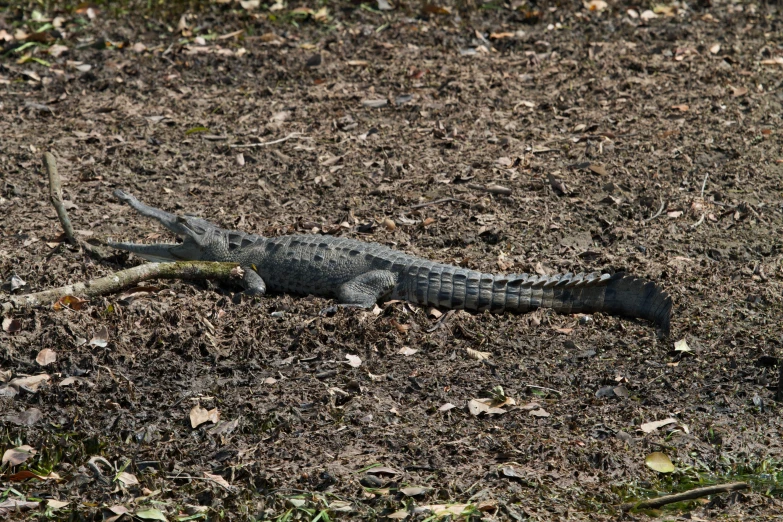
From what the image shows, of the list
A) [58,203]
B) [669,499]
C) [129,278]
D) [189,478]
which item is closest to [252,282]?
[129,278]

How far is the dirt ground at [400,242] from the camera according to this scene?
12.4 ft

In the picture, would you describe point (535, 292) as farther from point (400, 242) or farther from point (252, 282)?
point (252, 282)

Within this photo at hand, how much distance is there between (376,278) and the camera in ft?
17.7

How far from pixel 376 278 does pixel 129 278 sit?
1.55m

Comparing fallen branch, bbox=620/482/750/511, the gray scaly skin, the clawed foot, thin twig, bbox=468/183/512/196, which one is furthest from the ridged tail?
fallen branch, bbox=620/482/750/511

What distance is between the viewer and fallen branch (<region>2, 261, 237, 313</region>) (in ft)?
16.1

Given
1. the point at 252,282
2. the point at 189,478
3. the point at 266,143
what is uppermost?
the point at 266,143

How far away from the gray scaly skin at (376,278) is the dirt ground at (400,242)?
0.13 m

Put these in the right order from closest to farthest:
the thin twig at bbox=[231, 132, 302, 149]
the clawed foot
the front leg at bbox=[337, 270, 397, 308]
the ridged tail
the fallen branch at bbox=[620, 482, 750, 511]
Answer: the fallen branch at bbox=[620, 482, 750, 511] → the ridged tail → the clawed foot → the front leg at bbox=[337, 270, 397, 308] → the thin twig at bbox=[231, 132, 302, 149]

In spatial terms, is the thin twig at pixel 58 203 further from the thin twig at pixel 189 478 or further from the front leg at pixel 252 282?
the thin twig at pixel 189 478

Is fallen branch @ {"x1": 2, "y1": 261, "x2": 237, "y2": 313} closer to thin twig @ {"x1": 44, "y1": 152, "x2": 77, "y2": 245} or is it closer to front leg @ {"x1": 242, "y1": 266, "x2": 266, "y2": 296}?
front leg @ {"x1": 242, "y1": 266, "x2": 266, "y2": 296}

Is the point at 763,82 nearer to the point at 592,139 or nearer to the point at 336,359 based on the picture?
the point at 592,139

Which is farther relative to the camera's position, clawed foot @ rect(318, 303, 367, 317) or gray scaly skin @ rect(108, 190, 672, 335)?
clawed foot @ rect(318, 303, 367, 317)

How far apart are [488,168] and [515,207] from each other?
690mm
